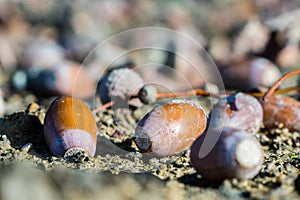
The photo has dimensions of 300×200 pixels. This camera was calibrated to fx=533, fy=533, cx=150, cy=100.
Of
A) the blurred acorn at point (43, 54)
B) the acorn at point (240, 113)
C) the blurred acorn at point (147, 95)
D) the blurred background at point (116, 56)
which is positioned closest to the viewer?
the blurred background at point (116, 56)

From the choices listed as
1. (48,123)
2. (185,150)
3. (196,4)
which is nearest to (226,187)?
(185,150)

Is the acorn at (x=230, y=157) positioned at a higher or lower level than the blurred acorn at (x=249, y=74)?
higher

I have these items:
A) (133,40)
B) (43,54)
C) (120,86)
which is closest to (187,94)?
(120,86)

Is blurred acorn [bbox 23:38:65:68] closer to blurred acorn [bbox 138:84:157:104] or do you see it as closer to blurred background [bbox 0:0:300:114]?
blurred background [bbox 0:0:300:114]

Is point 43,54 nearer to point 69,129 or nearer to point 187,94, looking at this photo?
point 187,94

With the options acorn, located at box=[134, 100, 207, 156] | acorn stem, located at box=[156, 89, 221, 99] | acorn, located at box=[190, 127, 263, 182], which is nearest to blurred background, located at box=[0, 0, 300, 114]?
acorn stem, located at box=[156, 89, 221, 99]

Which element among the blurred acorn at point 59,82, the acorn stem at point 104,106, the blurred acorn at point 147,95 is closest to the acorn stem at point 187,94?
the blurred acorn at point 147,95

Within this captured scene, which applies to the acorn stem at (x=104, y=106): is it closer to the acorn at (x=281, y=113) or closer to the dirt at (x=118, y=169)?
the dirt at (x=118, y=169)

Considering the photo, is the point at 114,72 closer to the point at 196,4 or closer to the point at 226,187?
the point at 226,187
